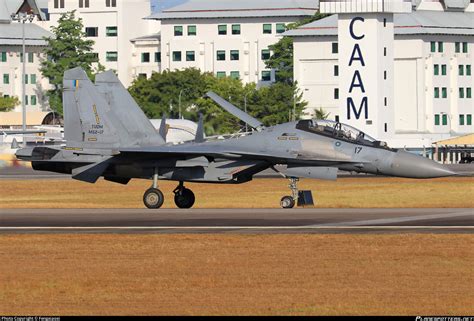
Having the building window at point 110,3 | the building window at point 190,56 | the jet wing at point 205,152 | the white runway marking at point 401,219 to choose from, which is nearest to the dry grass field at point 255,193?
the jet wing at point 205,152

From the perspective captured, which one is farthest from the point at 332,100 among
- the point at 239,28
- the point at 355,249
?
the point at 355,249

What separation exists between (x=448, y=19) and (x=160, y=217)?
5228 inches

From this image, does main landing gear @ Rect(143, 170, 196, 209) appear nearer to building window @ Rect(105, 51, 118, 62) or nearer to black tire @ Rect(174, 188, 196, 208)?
black tire @ Rect(174, 188, 196, 208)

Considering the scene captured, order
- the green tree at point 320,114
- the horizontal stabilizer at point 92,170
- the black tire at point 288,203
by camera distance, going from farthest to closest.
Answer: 1. the green tree at point 320,114
2. the horizontal stabilizer at point 92,170
3. the black tire at point 288,203

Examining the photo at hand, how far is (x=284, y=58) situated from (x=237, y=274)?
153 metres

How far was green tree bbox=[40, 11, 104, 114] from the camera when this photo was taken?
191000mm

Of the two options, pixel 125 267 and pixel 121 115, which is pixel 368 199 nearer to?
pixel 121 115

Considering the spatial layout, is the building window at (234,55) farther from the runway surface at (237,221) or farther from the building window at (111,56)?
the runway surface at (237,221)

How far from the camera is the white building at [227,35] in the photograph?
18638 centimetres

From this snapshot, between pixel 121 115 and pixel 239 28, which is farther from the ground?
pixel 239 28

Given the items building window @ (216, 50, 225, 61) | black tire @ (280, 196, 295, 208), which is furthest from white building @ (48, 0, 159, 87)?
black tire @ (280, 196, 295, 208)

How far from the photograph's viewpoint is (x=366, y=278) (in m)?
26.1

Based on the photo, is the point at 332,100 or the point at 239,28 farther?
the point at 239,28

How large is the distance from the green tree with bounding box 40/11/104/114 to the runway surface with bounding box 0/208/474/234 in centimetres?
14872
